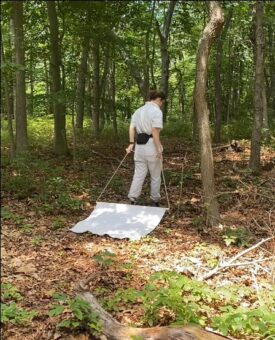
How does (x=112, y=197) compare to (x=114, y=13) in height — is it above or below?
below

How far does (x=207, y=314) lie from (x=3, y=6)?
7569mm

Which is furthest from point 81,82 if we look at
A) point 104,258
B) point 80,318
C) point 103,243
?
point 80,318

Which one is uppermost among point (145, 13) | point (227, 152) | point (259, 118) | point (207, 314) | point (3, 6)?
point (145, 13)

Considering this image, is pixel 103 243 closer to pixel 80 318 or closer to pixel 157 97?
pixel 80 318

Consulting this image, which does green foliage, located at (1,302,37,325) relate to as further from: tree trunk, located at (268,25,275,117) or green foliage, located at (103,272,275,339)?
tree trunk, located at (268,25,275,117)

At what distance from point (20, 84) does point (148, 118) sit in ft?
14.6

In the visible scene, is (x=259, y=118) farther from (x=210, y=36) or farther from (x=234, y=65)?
(x=234, y=65)

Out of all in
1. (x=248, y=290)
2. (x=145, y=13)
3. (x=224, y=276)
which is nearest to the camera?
(x=248, y=290)

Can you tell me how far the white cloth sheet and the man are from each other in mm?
632

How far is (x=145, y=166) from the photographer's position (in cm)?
766

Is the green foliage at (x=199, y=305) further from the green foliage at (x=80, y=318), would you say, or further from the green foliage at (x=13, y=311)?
the green foliage at (x=13, y=311)

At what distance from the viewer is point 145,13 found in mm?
15016

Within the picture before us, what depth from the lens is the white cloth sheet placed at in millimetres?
6426

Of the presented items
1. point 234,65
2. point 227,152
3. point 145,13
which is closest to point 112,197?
point 227,152
